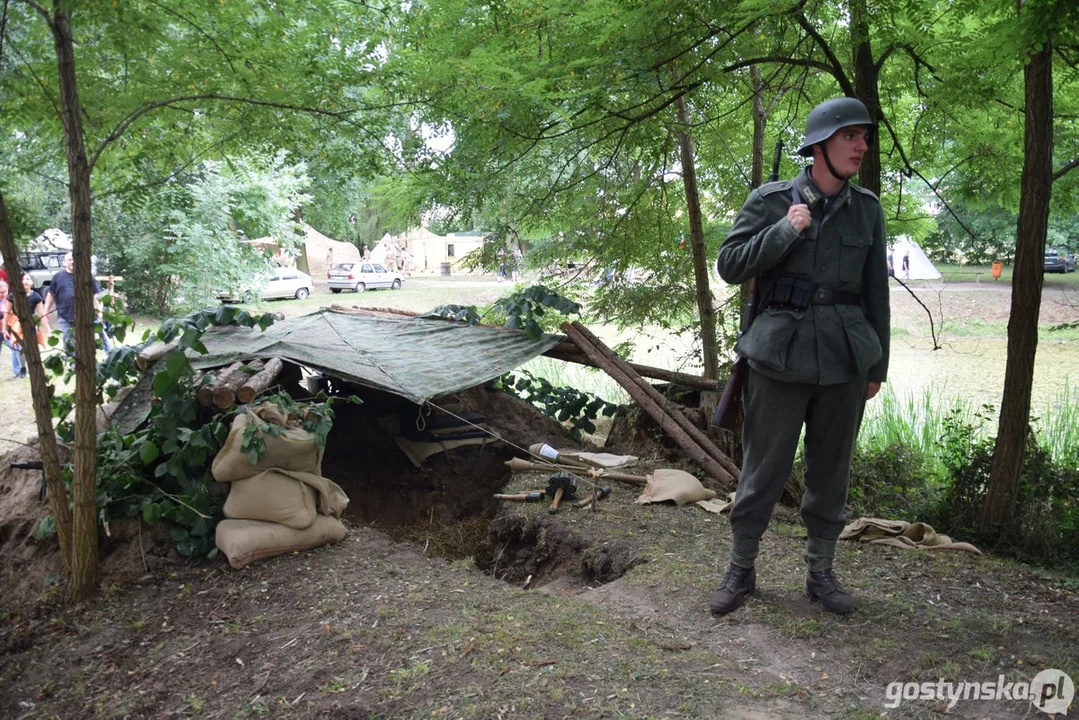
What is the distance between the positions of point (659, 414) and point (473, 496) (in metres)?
1.45

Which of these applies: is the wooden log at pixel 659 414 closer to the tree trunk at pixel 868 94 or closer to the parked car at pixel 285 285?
the tree trunk at pixel 868 94

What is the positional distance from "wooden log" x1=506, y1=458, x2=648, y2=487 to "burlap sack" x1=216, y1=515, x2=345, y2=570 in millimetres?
1667

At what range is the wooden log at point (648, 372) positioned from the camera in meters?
6.36

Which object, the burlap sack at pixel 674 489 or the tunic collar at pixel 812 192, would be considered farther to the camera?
A: the burlap sack at pixel 674 489

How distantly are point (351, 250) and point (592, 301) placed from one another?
3175 centimetres

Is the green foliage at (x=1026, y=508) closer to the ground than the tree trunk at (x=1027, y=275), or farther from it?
closer to the ground

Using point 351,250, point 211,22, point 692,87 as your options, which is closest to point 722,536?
point 692,87

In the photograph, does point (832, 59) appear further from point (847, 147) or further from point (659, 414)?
point (659, 414)

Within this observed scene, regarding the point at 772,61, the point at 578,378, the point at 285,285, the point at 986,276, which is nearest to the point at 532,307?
the point at 772,61

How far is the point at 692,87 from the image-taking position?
15.0ft

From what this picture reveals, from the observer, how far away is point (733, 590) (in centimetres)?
340

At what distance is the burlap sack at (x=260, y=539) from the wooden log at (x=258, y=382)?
696mm

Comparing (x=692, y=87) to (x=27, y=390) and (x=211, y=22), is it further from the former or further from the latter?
(x=27, y=390)

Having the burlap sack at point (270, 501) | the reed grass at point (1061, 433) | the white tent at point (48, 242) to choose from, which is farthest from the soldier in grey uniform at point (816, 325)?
the reed grass at point (1061, 433)
